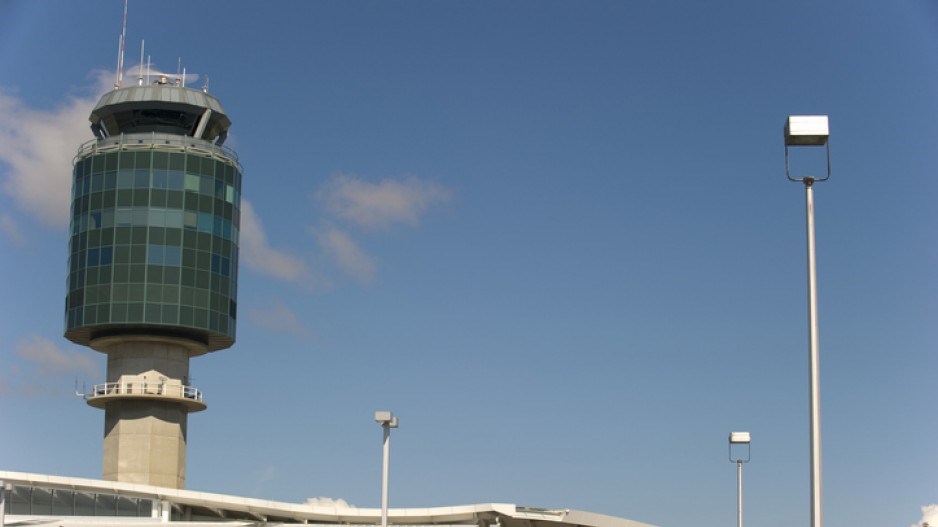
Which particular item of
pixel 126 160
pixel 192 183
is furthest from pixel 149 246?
pixel 126 160

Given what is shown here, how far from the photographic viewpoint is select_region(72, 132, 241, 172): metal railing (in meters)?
104

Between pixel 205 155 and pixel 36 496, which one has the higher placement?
pixel 205 155

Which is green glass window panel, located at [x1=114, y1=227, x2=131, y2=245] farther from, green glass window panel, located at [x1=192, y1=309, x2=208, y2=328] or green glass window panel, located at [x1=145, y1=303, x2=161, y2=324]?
green glass window panel, located at [x1=192, y1=309, x2=208, y2=328]

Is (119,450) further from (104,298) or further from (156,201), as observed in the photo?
(156,201)

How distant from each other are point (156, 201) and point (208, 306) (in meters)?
8.21

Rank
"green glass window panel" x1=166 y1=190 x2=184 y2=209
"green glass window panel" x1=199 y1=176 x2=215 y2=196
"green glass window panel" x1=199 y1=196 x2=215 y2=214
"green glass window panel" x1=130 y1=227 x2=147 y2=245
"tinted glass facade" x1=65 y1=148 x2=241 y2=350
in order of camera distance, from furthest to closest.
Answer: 1. "green glass window panel" x1=199 y1=176 x2=215 y2=196
2. "green glass window panel" x1=199 y1=196 x2=215 y2=214
3. "green glass window panel" x1=166 y1=190 x2=184 y2=209
4. "green glass window panel" x1=130 y1=227 x2=147 y2=245
5. "tinted glass facade" x1=65 y1=148 x2=241 y2=350

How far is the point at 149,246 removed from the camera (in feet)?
335

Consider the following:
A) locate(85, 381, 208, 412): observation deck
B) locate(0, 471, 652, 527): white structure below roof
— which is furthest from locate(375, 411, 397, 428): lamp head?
locate(85, 381, 208, 412): observation deck

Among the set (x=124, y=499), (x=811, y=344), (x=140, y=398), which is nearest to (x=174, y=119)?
(x=140, y=398)

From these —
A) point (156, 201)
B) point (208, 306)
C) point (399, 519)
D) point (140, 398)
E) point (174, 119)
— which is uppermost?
point (174, 119)

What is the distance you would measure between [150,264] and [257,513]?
26143 millimetres

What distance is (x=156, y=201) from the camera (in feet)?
337

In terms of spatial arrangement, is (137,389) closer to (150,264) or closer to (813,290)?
(150,264)

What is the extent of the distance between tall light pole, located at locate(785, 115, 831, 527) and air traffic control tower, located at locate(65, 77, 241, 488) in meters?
70.9
